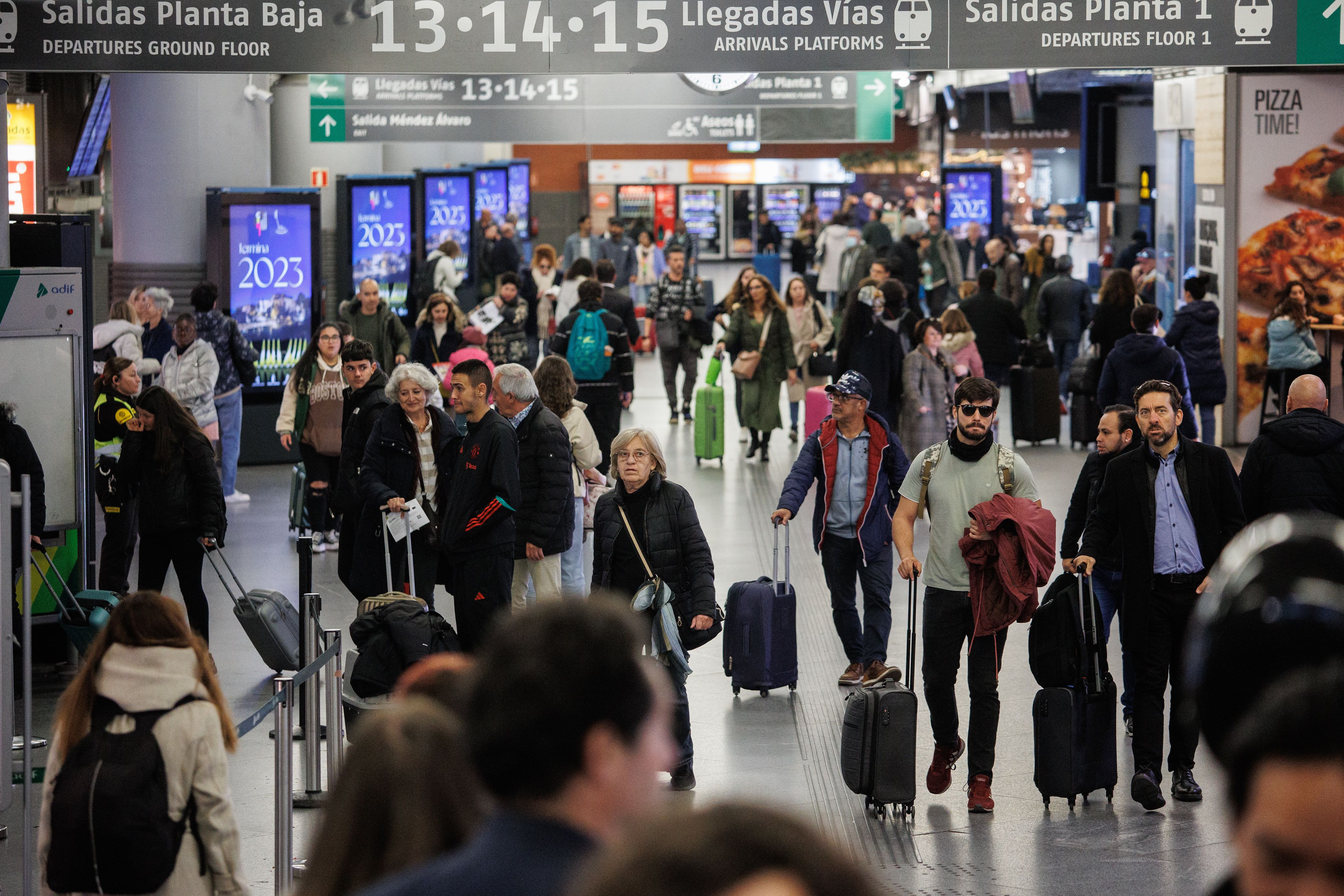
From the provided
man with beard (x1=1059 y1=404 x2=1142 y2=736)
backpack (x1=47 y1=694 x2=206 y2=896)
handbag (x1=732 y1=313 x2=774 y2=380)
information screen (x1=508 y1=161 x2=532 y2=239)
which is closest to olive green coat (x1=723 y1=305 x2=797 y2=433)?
handbag (x1=732 y1=313 x2=774 y2=380)

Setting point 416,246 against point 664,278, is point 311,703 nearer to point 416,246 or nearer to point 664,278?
point 664,278

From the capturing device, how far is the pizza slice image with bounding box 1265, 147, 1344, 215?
1617 centimetres

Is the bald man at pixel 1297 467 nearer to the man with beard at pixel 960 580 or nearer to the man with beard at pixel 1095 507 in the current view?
the man with beard at pixel 1095 507

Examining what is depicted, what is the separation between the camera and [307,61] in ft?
28.0

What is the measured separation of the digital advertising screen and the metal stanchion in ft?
69.5

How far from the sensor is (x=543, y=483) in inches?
340

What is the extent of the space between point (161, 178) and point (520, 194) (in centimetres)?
1649

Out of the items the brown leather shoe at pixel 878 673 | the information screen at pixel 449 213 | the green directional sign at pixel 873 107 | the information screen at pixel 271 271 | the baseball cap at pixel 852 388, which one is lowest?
the brown leather shoe at pixel 878 673

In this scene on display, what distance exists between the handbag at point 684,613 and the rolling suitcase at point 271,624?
1.97 meters

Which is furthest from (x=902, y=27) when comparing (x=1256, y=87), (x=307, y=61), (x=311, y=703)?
(x=1256, y=87)

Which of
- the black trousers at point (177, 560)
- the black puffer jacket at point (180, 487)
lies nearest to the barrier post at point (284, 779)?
the black puffer jacket at point (180, 487)

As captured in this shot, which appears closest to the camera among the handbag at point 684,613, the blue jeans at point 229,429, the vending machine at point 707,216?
the handbag at point 684,613

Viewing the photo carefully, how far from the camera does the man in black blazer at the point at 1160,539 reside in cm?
698

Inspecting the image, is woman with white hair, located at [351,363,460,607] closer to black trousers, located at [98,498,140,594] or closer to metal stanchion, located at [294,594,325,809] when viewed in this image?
metal stanchion, located at [294,594,325,809]
